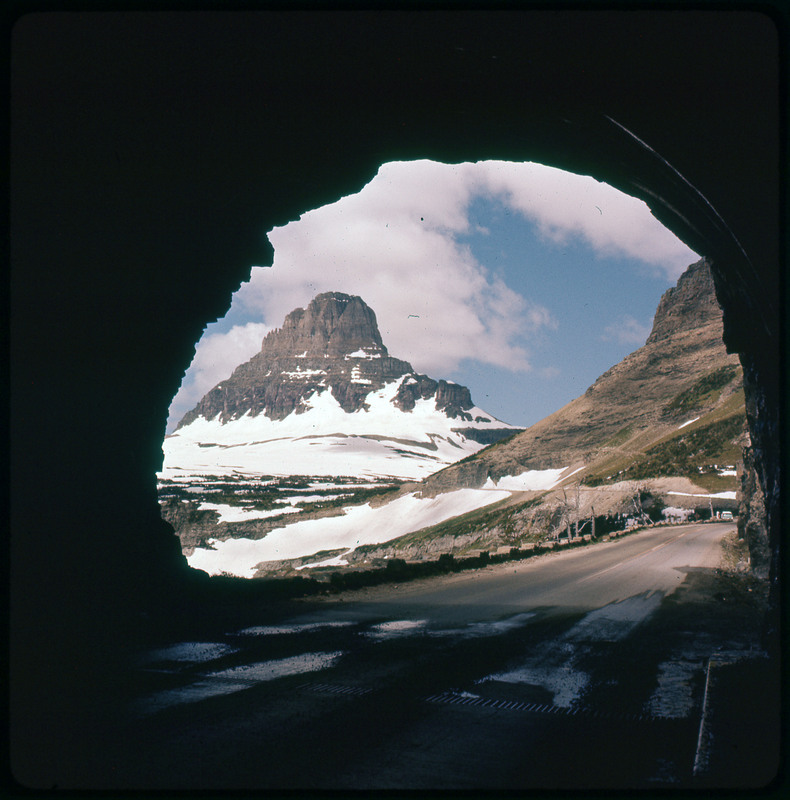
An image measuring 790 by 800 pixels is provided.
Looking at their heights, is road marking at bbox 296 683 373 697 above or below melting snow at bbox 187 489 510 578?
above

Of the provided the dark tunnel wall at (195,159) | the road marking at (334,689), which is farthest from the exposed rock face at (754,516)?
the road marking at (334,689)

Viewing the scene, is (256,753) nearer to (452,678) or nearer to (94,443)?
(452,678)

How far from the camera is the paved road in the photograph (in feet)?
13.0

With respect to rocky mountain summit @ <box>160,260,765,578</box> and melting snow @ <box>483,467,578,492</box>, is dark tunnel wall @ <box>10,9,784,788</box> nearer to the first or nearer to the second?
rocky mountain summit @ <box>160,260,765,578</box>

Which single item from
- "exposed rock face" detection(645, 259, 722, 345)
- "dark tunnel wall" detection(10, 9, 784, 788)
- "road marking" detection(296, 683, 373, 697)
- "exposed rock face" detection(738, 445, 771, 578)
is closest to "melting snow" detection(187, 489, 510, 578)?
"exposed rock face" detection(738, 445, 771, 578)

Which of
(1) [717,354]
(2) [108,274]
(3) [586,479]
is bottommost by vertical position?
(3) [586,479]

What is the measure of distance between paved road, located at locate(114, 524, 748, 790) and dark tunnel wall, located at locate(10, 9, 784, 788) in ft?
5.11

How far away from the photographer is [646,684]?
6359 millimetres

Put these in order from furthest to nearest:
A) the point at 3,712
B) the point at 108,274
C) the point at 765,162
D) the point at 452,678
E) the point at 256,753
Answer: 1. the point at 108,274
2. the point at 452,678
3. the point at 765,162
4. the point at 3,712
5. the point at 256,753

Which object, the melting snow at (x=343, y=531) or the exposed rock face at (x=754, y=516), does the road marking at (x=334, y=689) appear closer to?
the exposed rock face at (x=754, y=516)

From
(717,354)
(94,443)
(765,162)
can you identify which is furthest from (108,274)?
(717,354)

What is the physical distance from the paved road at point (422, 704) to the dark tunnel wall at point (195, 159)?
1.56 meters

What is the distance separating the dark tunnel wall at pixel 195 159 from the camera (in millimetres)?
6391

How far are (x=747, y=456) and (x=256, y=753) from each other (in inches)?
731
